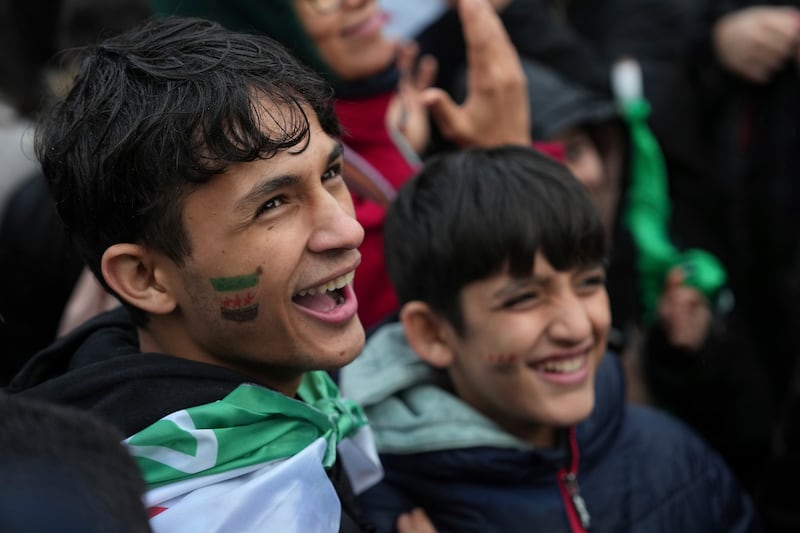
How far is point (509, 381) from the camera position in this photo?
2285 millimetres

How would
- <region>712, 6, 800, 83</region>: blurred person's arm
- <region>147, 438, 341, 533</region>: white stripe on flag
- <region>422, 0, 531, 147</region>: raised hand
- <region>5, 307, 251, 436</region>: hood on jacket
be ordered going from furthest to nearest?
<region>712, 6, 800, 83</region>: blurred person's arm < <region>422, 0, 531, 147</region>: raised hand < <region>5, 307, 251, 436</region>: hood on jacket < <region>147, 438, 341, 533</region>: white stripe on flag

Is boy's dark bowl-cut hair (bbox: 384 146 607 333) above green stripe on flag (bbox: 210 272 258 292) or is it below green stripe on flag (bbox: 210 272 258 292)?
below

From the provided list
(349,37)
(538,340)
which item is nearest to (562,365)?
(538,340)

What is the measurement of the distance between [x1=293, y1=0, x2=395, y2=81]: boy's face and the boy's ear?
2.67 feet

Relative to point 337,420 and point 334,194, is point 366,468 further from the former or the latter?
point 334,194

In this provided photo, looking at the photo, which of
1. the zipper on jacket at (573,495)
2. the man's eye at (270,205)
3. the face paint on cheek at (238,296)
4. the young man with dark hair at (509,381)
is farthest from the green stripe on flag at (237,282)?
the zipper on jacket at (573,495)

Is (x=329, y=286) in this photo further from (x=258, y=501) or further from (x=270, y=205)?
(x=258, y=501)

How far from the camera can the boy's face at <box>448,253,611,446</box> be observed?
7.39ft

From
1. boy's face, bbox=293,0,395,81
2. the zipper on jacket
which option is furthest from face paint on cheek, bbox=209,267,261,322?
boy's face, bbox=293,0,395,81

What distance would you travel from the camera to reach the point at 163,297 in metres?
1.76

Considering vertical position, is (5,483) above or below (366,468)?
above

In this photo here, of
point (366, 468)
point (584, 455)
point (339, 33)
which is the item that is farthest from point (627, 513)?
point (339, 33)

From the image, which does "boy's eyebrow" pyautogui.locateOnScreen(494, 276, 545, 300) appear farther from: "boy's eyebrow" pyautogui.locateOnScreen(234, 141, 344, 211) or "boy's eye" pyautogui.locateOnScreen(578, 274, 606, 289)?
"boy's eyebrow" pyautogui.locateOnScreen(234, 141, 344, 211)

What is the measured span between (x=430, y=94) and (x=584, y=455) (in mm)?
993
